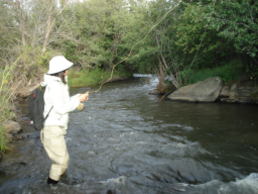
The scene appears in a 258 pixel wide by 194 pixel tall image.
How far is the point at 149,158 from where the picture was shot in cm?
545

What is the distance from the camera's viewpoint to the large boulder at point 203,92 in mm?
12586

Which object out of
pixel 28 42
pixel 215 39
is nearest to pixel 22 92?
pixel 28 42

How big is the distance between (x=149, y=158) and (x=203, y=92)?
8626mm

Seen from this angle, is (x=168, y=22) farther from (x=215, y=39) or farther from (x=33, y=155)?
(x=33, y=155)

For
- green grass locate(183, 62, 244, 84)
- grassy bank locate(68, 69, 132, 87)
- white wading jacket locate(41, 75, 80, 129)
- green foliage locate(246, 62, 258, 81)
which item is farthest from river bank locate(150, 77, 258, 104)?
grassy bank locate(68, 69, 132, 87)

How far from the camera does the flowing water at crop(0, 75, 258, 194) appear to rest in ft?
13.8

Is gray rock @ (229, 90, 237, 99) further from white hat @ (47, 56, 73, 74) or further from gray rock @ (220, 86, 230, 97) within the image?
white hat @ (47, 56, 73, 74)

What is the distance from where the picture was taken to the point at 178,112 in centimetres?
1050

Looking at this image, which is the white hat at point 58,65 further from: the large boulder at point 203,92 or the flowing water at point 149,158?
the large boulder at point 203,92

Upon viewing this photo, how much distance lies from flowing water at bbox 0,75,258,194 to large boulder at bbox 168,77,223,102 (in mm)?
3311

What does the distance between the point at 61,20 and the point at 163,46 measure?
13414mm

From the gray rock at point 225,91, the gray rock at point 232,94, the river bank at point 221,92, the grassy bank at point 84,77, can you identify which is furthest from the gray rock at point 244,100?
the grassy bank at point 84,77

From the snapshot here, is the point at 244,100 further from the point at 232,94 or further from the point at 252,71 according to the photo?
the point at 252,71

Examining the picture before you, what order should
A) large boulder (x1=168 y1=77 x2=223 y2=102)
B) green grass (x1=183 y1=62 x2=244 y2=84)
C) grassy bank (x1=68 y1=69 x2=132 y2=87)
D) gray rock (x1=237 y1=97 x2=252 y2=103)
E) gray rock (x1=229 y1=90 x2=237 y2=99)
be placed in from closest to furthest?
gray rock (x1=237 y1=97 x2=252 y2=103) → gray rock (x1=229 y1=90 x2=237 y2=99) → large boulder (x1=168 y1=77 x2=223 y2=102) → green grass (x1=183 y1=62 x2=244 y2=84) → grassy bank (x1=68 y1=69 x2=132 y2=87)
